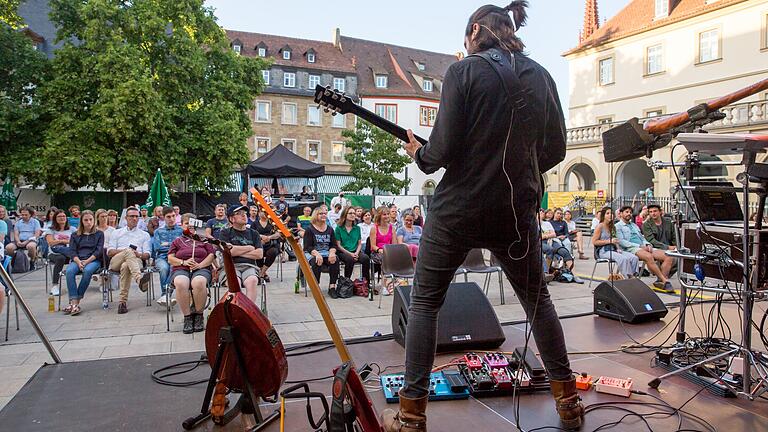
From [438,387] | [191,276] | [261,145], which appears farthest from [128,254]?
[261,145]

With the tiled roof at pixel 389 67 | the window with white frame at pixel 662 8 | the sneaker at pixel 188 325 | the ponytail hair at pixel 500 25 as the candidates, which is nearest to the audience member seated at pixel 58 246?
the sneaker at pixel 188 325

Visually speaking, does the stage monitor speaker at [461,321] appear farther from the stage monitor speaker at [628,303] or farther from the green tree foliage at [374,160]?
the green tree foliage at [374,160]

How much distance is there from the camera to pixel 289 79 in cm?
4209

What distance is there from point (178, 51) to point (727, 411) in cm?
2266

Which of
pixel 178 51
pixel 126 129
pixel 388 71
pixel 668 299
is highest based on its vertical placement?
pixel 388 71

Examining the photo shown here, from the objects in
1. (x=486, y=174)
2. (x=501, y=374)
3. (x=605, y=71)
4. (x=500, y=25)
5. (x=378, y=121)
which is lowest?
(x=501, y=374)

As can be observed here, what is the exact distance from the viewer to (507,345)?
4.59 metres

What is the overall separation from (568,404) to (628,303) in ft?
9.84

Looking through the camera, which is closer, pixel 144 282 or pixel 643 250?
pixel 144 282

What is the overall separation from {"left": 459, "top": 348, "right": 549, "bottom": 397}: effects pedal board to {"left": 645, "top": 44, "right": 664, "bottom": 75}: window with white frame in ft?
104

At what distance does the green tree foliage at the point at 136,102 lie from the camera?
20.1 m

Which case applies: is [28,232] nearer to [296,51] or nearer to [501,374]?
[501,374]

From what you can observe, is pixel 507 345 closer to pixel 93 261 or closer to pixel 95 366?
pixel 95 366

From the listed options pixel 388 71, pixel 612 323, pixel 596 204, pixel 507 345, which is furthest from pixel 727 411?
pixel 388 71
